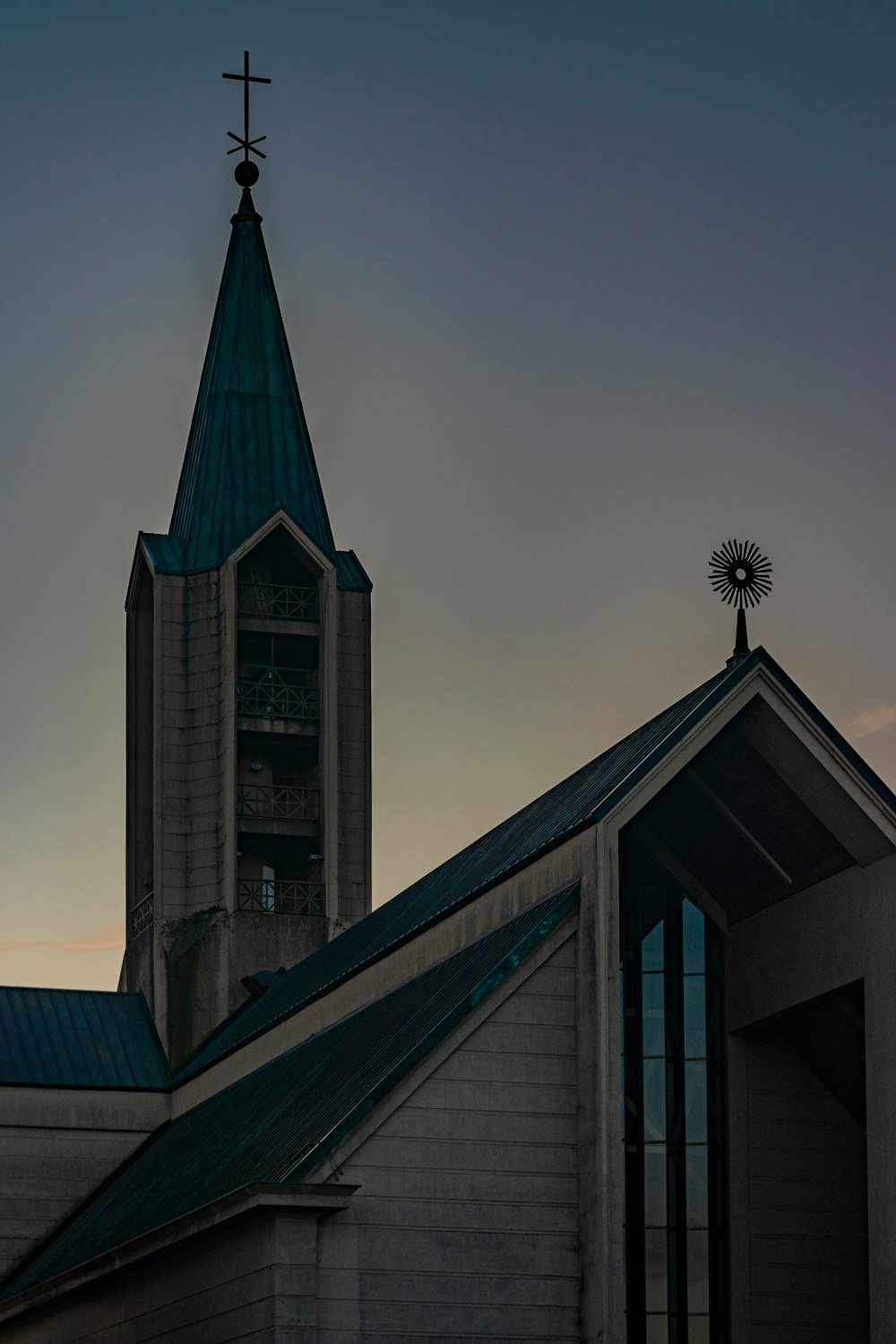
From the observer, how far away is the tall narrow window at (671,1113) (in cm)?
3572

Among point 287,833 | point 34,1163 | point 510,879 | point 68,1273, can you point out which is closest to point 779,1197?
point 510,879

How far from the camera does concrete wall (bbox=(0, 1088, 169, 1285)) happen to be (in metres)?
50.3

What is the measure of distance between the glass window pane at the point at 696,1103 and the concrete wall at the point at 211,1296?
6.86m

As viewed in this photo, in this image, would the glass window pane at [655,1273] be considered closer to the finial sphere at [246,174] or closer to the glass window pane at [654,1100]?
the glass window pane at [654,1100]

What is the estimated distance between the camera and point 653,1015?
37094 mm

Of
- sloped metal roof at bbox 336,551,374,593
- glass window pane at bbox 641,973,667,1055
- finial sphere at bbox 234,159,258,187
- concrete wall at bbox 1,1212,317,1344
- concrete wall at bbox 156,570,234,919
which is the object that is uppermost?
finial sphere at bbox 234,159,258,187

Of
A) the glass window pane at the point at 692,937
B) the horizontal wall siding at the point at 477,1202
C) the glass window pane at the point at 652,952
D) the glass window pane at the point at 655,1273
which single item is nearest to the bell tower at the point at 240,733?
the glass window pane at the point at 692,937

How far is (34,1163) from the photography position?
51156 mm

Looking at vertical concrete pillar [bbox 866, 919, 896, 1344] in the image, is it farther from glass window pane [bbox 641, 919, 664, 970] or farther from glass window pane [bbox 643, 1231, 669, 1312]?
glass window pane [bbox 641, 919, 664, 970]

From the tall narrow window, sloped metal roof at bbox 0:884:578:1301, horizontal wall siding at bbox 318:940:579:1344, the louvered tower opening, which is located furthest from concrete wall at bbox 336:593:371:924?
horizontal wall siding at bbox 318:940:579:1344

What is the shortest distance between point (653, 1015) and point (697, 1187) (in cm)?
255

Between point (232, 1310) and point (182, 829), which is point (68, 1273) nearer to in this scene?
point (232, 1310)

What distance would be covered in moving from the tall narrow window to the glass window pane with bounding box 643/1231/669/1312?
0.5 inches

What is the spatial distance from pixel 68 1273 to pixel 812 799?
1504cm
